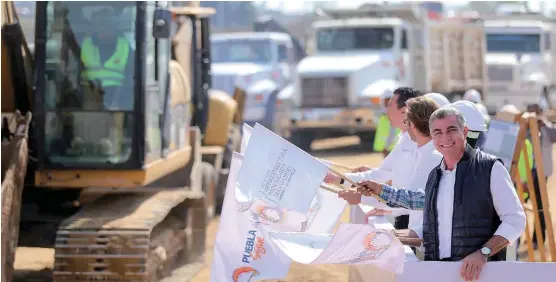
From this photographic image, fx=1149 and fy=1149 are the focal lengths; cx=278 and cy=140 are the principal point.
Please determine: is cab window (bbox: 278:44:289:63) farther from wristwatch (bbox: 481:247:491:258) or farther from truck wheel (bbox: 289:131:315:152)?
wristwatch (bbox: 481:247:491:258)

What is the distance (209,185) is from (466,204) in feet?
28.5

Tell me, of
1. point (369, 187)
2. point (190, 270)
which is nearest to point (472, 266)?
point (369, 187)

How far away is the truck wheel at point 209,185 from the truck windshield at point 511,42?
1564cm

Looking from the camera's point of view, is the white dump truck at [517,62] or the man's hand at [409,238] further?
the white dump truck at [517,62]

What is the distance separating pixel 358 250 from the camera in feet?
17.3

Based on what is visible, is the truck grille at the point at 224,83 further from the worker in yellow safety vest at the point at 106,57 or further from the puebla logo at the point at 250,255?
the puebla logo at the point at 250,255

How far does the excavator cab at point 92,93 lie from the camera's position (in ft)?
31.1

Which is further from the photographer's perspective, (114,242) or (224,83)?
(224,83)

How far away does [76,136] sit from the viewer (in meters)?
9.62

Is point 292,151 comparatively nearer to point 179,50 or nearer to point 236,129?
point 179,50

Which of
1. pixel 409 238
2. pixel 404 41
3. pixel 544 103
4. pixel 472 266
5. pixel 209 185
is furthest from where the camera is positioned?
pixel 544 103

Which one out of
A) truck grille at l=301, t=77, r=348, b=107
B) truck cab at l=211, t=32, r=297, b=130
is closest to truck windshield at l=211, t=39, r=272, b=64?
truck cab at l=211, t=32, r=297, b=130

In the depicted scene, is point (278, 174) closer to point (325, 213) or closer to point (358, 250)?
point (358, 250)

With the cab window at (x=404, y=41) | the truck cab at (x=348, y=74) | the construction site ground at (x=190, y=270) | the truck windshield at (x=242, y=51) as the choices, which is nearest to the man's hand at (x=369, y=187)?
the construction site ground at (x=190, y=270)
